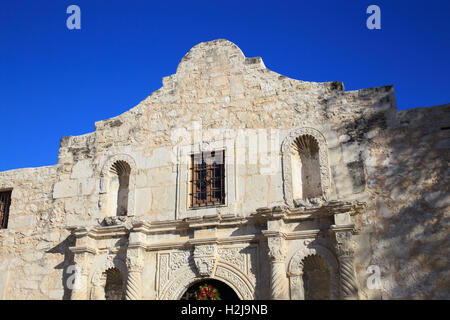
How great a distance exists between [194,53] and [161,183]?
2972 mm

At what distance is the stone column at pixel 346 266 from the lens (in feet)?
27.1

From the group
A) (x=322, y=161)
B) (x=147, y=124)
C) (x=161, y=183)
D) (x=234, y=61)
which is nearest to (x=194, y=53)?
(x=234, y=61)

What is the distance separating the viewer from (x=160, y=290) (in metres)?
9.52

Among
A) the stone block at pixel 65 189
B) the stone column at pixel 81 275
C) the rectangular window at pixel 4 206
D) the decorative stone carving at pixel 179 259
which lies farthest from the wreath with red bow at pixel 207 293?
the rectangular window at pixel 4 206

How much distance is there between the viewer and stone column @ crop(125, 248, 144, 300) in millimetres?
9453

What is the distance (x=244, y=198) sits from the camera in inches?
380

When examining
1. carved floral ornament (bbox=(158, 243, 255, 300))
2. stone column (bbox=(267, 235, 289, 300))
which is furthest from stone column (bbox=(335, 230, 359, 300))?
carved floral ornament (bbox=(158, 243, 255, 300))

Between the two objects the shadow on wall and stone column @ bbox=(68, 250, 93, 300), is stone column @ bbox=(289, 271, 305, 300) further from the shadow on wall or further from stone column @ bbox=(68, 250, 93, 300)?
stone column @ bbox=(68, 250, 93, 300)

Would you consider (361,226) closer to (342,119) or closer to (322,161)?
(322,161)

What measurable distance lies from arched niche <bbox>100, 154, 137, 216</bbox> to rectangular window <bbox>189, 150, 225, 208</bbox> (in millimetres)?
1292

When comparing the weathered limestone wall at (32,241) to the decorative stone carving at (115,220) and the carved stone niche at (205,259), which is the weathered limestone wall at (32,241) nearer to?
the decorative stone carving at (115,220)

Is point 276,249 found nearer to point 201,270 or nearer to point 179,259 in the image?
point 201,270

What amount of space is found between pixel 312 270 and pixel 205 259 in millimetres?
1928

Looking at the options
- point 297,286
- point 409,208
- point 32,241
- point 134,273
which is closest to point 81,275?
point 134,273
